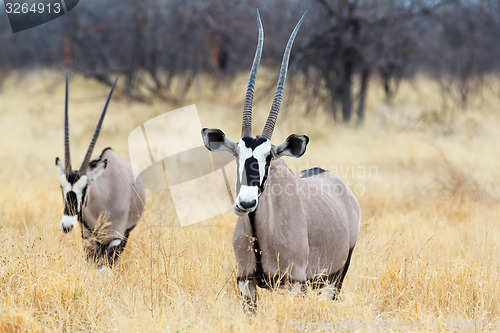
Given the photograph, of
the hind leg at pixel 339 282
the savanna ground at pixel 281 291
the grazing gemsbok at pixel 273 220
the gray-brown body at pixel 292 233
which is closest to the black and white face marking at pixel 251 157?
the grazing gemsbok at pixel 273 220

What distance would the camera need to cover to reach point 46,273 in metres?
4.04

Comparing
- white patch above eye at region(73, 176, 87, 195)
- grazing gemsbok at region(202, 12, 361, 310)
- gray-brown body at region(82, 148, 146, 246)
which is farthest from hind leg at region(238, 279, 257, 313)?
white patch above eye at region(73, 176, 87, 195)

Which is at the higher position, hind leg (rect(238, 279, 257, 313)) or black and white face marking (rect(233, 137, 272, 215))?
black and white face marking (rect(233, 137, 272, 215))

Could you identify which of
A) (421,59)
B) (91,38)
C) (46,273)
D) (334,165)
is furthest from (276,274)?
(421,59)

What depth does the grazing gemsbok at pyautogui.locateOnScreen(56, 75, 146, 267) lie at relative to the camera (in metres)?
4.84

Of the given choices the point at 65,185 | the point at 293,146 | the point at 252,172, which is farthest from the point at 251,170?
the point at 65,185

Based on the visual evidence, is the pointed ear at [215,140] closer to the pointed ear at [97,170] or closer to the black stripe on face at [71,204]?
the black stripe on face at [71,204]

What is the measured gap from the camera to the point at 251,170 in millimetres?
3273

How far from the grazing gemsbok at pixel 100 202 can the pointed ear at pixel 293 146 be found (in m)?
1.65

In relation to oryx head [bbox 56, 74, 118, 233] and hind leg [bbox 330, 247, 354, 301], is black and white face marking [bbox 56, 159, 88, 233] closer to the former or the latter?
oryx head [bbox 56, 74, 118, 233]

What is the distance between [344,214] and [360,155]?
6308 mm

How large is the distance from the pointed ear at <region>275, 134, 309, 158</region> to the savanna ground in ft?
2.75

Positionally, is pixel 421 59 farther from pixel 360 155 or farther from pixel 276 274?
pixel 276 274

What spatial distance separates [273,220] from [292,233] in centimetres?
14
